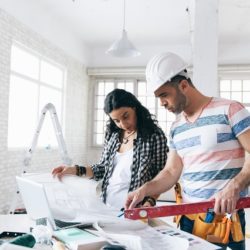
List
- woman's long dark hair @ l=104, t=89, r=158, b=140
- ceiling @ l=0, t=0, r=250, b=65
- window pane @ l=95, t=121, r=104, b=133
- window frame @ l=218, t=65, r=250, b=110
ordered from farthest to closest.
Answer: window pane @ l=95, t=121, r=104, b=133 < window frame @ l=218, t=65, r=250, b=110 < ceiling @ l=0, t=0, r=250, b=65 < woman's long dark hair @ l=104, t=89, r=158, b=140

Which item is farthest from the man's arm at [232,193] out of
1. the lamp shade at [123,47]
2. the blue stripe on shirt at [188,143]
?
the lamp shade at [123,47]

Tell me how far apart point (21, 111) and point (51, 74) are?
1.17 m

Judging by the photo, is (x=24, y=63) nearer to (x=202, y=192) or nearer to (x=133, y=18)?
(x=133, y=18)

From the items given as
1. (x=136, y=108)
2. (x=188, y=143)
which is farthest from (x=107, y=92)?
(x=188, y=143)

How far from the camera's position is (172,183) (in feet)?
5.15

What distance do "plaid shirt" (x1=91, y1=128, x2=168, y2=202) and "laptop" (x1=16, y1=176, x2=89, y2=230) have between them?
560 millimetres

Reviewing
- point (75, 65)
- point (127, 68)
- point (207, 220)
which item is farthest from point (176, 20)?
point (207, 220)

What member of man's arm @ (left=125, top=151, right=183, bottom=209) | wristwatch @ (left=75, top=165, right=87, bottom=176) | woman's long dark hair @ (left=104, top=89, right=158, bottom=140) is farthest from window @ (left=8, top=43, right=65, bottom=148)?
man's arm @ (left=125, top=151, right=183, bottom=209)

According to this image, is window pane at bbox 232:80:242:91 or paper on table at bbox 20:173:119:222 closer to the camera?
paper on table at bbox 20:173:119:222

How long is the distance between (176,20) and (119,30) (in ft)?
3.74

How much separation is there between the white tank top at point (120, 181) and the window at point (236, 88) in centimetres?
559

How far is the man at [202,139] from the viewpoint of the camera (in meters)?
1.31

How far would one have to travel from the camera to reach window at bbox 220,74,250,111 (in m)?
6.97

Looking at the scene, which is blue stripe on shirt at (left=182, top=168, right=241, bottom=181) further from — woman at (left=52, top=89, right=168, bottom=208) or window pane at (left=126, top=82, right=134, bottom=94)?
window pane at (left=126, top=82, right=134, bottom=94)
